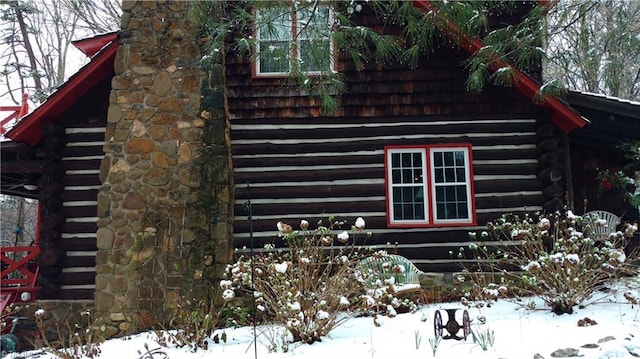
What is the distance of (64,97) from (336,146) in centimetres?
512

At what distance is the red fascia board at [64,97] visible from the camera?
8992 mm

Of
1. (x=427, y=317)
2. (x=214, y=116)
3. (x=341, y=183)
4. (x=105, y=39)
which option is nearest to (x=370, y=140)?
(x=341, y=183)

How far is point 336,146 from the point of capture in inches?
369

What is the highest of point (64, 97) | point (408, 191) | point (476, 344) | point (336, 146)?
point (64, 97)

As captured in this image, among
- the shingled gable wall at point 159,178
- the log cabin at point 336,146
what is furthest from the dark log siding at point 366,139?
the shingled gable wall at point 159,178

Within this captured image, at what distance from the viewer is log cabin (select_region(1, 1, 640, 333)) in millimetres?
8656

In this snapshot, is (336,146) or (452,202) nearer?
(452,202)

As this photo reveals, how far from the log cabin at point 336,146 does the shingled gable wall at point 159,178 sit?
0.05 m

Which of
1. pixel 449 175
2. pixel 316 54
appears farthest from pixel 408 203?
pixel 316 54

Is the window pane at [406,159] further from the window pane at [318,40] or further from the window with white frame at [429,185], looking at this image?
the window pane at [318,40]

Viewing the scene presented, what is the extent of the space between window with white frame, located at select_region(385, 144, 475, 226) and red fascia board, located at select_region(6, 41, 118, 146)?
5.58 m

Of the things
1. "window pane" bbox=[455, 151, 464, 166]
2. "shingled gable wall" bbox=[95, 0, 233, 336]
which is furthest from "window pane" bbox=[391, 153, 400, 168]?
"shingled gable wall" bbox=[95, 0, 233, 336]

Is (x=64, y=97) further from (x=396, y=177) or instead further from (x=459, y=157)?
(x=459, y=157)

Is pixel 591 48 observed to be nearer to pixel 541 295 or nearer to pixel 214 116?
pixel 541 295
